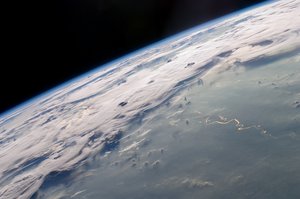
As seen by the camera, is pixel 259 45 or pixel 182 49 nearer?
pixel 259 45

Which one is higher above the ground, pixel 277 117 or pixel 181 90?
pixel 181 90

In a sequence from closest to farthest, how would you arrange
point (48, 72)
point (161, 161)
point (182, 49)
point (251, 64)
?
point (48, 72) < point (161, 161) < point (251, 64) < point (182, 49)

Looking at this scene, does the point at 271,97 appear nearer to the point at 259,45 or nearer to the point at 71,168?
the point at 259,45

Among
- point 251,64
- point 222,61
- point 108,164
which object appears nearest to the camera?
point 108,164

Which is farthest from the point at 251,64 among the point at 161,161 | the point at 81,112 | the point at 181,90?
the point at 81,112

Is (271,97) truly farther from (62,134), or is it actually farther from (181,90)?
(62,134)

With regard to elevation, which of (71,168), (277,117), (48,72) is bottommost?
(277,117)
